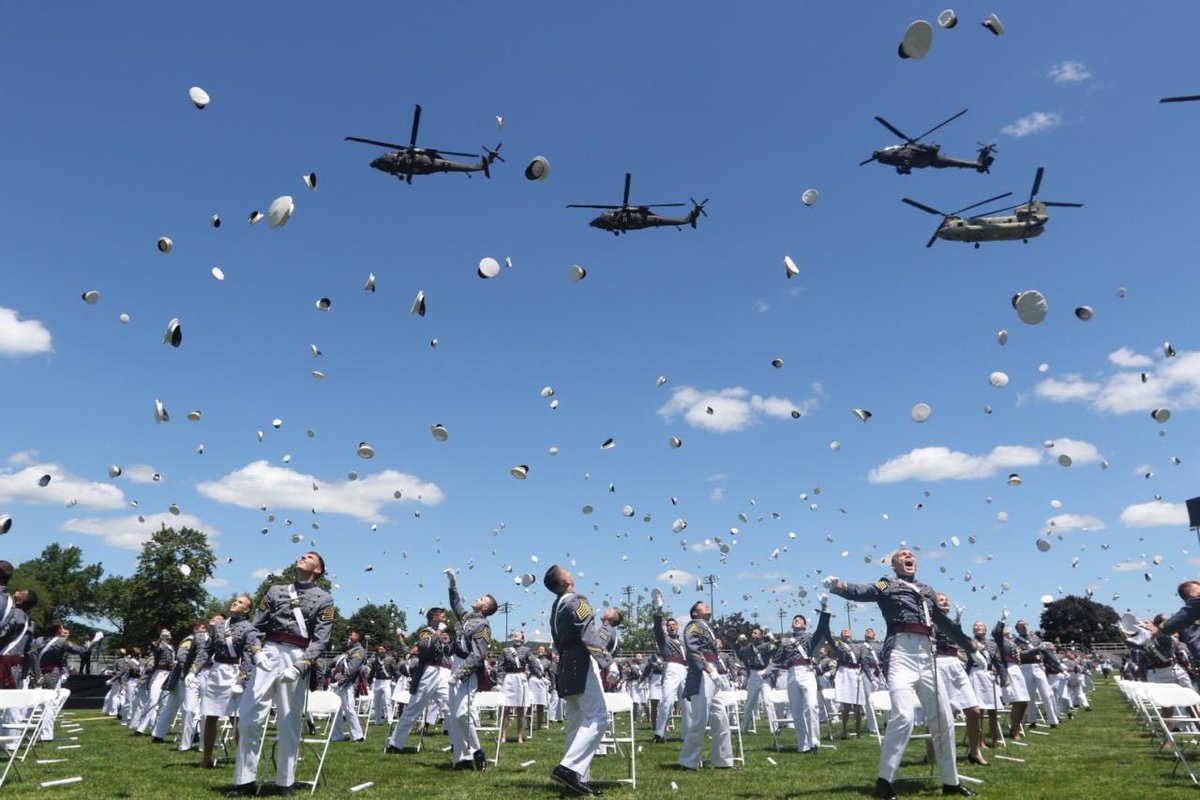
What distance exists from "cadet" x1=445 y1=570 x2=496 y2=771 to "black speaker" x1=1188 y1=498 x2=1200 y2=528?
108459 mm

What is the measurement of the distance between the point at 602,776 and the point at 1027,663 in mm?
13999

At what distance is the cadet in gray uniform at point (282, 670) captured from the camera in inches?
323

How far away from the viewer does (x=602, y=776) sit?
34.4 ft

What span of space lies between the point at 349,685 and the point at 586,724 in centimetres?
1325

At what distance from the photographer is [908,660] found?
27.4 feet

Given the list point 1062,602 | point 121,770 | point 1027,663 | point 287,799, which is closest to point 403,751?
point 121,770

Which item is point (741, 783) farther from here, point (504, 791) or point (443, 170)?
point (443, 170)

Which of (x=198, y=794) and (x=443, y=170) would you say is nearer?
(x=198, y=794)

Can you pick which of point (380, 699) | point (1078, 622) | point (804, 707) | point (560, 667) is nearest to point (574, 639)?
point (560, 667)

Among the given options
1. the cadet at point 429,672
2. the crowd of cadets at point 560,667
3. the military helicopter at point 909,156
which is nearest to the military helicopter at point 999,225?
the military helicopter at point 909,156

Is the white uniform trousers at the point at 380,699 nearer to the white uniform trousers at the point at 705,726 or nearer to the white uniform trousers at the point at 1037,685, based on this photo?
the white uniform trousers at the point at 705,726

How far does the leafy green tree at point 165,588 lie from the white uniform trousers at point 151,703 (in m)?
55.6

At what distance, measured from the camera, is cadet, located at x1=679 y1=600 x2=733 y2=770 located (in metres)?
11.3

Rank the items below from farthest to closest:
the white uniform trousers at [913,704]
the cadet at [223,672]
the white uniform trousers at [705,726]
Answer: the cadet at [223,672] → the white uniform trousers at [705,726] → the white uniform trousers at [913,704]
